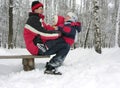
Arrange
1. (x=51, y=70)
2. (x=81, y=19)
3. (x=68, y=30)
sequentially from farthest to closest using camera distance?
(x=81, y=19)
(x=68, y=30)
(x=51, y=70)

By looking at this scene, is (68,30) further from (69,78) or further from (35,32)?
(69,78)

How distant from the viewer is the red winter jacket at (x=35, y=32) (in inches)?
304

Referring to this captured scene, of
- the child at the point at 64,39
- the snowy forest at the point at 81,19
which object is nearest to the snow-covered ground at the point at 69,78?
the child at the point at 64,39

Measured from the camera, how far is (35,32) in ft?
25.5

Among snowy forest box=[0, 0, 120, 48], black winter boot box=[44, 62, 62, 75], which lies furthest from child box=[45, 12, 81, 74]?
snowy forest box=[0, 0, 120, 48]

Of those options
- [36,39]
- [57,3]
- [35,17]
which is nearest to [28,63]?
[36,39]

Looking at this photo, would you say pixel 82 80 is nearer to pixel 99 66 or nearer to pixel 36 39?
pixel 99 66

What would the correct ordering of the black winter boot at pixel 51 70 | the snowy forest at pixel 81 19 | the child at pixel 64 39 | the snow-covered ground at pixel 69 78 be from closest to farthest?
the snow-covered ground at pixel 69 78 < the black winter boot at pixel 51 70 < the child at pixel 64 39 < the snowy forest at pixel 81 19

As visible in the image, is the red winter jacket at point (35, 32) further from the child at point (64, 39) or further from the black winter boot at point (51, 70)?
the black winter boot at point (51, 70)

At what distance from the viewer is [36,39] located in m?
7.83

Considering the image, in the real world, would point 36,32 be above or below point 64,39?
above

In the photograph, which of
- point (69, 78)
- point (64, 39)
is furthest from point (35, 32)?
point (69, 78)

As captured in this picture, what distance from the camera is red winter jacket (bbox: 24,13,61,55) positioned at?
772 cm

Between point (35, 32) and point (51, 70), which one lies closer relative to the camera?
point (51, 70)
